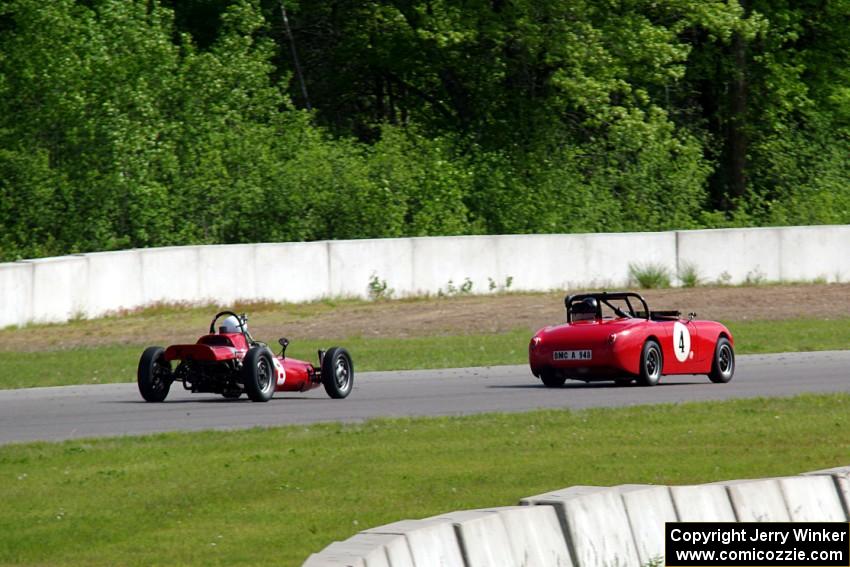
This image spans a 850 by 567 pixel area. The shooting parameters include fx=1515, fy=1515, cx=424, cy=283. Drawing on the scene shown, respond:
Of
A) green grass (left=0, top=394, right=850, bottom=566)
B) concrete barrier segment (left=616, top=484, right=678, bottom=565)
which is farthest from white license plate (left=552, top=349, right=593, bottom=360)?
concrete barrier segment (left=616, top=484, right=678, bottom=565)

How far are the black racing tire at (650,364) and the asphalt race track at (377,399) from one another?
0.49 feet

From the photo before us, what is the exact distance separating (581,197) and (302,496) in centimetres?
2840

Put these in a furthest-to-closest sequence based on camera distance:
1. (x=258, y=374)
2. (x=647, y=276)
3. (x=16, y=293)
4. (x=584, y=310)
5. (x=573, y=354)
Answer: (x=647, y=276), (x=16, y=293), (x=584, y=310), (x=573, y=354), (x=258, y=374)

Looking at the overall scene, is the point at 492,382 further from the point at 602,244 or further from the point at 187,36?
the point at 187,36

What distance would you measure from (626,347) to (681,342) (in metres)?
0.93

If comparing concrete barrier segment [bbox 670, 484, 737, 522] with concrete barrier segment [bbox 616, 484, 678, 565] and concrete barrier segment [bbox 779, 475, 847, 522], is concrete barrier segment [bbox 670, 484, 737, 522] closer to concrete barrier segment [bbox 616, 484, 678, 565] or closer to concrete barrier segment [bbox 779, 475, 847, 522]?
concrete barrier segment [bbox 616, 484, 678, 565]

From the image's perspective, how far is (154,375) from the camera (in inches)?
650

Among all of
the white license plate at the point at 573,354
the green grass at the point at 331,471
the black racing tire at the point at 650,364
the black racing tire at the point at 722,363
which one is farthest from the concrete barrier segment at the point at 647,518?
the black racing tire at the point at 722,363

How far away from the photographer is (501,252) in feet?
103

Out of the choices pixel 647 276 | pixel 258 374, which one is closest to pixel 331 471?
pixel 258 374

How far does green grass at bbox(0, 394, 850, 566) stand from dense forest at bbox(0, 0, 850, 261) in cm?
2007

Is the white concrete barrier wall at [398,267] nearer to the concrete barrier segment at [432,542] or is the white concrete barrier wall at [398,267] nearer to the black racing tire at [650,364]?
the black racing tire at [650,364]

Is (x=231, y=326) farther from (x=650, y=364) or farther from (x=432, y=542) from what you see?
(x=432, y=542)

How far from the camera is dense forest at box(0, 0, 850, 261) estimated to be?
3316 cm
